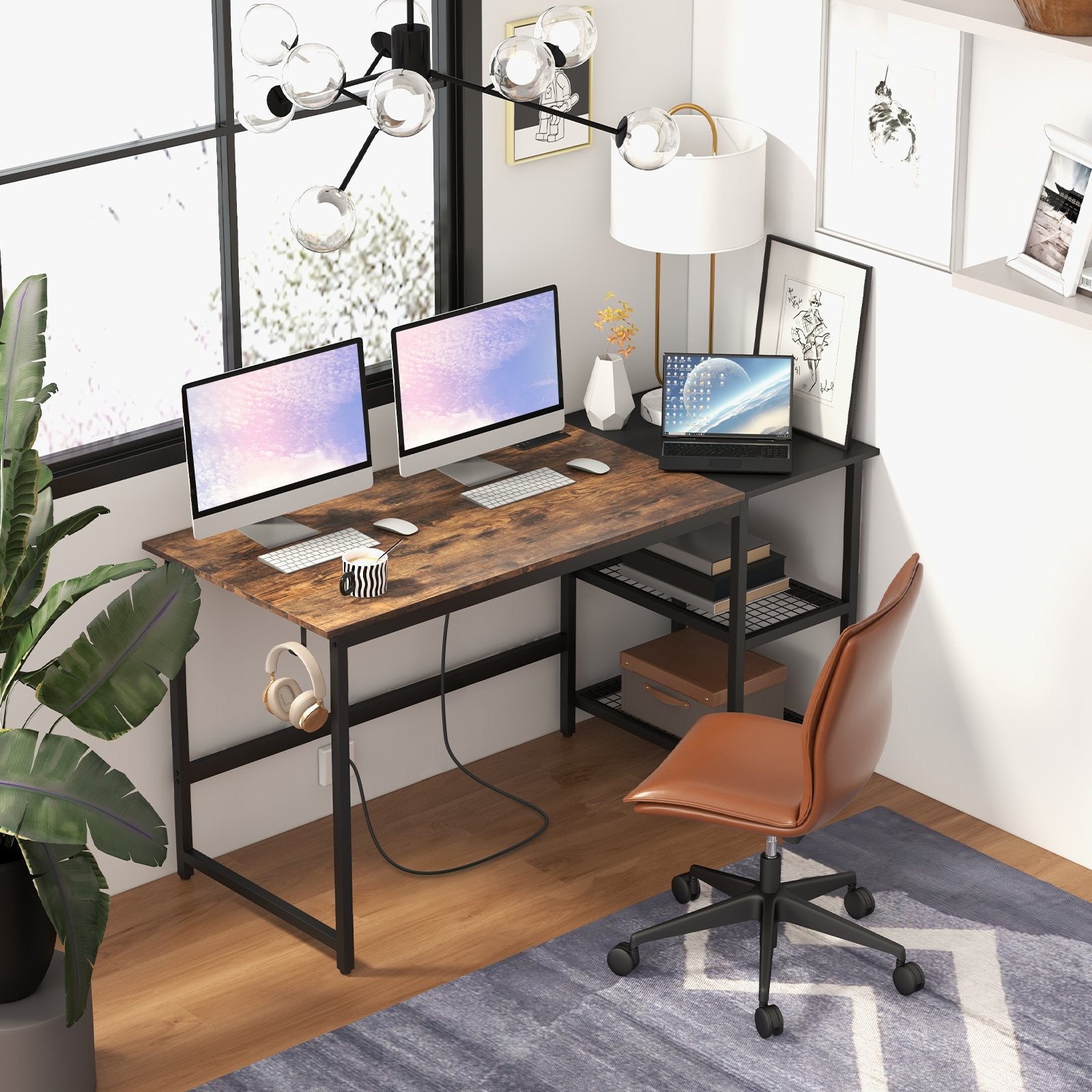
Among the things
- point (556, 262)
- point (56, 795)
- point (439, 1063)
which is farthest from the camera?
point (556, 262)

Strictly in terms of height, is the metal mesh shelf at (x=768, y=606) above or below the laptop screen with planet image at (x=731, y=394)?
below

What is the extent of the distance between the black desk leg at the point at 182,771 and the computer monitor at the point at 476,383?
0.71 metres

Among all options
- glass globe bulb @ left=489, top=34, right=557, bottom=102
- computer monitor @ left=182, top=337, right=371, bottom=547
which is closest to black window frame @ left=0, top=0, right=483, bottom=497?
computer monitor @ left=182, top=337, right=371, bottom=547

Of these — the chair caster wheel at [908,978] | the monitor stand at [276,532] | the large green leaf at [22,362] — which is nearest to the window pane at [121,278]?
the monitor stand at [276,532]

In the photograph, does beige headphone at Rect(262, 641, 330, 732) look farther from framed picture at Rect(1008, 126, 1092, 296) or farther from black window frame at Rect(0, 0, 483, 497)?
framed picture at Rect(1008, 126, 1092, 296)

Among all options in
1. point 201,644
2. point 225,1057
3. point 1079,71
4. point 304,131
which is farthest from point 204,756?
point 1079,71

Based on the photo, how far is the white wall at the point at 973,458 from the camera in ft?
13.6

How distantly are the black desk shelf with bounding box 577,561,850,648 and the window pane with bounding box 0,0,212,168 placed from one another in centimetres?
155

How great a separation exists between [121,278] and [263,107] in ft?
3.05

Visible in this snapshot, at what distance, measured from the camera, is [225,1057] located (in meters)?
3.74

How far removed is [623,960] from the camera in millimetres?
3947

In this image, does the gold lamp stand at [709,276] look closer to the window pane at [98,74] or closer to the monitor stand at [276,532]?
the monitor stand at [276,532]

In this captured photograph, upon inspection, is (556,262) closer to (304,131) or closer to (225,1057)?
(304,131)

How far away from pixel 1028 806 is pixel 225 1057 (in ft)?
6.57
